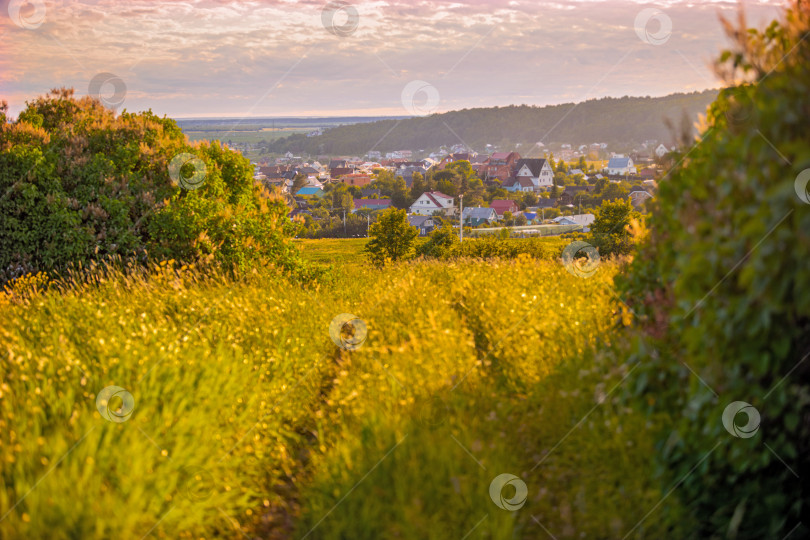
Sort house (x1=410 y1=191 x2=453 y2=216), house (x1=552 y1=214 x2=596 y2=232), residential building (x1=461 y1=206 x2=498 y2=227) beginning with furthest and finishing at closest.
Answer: house (x1=552 y1=214 x2=596 y2=232) < residential building (x1=461 y1=206 x2=498 y2=227) < house (x1=410 y1=191 x2=453 y2=216)

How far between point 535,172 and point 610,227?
4754cm

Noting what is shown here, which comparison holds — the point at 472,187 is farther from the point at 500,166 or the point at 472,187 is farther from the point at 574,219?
the point at 574,219

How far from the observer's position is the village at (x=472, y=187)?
60.2 m

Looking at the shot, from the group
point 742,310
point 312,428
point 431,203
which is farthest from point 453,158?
point 742,310

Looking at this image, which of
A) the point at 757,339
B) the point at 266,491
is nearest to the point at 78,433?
the point at 266,491

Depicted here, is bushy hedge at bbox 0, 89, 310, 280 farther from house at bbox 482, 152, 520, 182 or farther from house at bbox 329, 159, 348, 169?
house at bbox 482, 152, 520, 182

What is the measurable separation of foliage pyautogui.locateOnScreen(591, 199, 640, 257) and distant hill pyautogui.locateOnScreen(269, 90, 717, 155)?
102 ft

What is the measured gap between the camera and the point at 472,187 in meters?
70.4

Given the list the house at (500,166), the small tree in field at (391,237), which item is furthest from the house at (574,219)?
the small tree in field at (391,237)

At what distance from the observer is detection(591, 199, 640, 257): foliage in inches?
1307

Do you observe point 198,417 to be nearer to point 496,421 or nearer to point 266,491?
point 266,491

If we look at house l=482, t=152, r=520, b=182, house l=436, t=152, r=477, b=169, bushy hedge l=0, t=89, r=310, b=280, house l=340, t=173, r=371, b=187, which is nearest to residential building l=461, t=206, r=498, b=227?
house l=482, t=152, r=520, b=182

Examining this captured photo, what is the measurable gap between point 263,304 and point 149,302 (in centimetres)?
144

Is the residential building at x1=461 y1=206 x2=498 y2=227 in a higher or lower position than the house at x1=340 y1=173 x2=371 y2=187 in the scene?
lower
